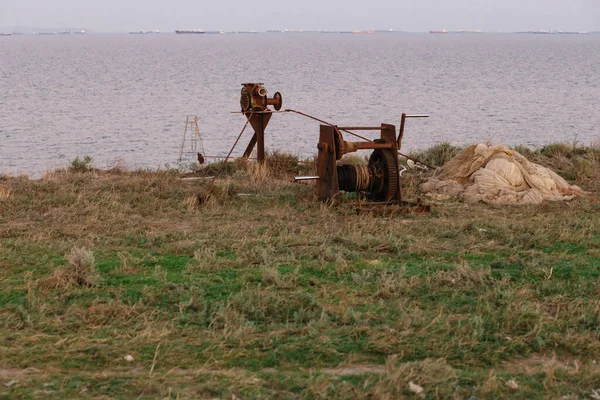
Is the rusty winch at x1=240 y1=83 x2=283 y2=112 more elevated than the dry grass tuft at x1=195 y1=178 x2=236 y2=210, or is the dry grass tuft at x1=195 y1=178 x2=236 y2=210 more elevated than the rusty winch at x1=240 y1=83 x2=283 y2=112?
the rusty winch at x1=240 y1=83 x2=283 y2=112

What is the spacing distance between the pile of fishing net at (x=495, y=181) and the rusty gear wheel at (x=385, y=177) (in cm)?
95

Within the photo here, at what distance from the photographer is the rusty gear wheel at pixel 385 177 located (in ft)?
36.1

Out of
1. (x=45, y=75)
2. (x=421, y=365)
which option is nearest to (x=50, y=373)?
(x=421, y=365)

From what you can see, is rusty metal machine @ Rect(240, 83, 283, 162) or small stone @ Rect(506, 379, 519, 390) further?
rusty metal machine @ Rect(240, 83, 283, 162)

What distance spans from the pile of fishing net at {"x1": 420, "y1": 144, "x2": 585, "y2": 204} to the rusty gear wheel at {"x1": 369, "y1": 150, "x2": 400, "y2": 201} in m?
0.95

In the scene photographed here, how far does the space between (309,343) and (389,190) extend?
18.4ft

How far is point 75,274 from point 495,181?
6.80m

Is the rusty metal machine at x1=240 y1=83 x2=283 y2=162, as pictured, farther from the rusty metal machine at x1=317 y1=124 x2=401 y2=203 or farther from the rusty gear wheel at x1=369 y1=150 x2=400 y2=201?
the rusty gear wheel at x1=369 y1=150 x2=400 y2=201

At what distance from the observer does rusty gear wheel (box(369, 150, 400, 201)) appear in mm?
11016

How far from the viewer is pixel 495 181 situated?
1177cm

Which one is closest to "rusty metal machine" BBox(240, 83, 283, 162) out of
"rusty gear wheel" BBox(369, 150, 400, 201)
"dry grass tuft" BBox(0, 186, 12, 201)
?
"rusty gear wheel" BBox(369, 150, 400, 201)

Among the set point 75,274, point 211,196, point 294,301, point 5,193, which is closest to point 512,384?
point 294,301

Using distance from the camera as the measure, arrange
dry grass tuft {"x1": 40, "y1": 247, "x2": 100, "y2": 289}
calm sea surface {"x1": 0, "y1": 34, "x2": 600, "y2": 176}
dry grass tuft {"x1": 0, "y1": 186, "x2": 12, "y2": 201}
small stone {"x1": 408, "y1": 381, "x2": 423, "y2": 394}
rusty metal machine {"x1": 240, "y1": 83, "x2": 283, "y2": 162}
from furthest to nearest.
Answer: calm sea surface {"x1": 0, "y1": 34, "x2": 600, "y2": 176} → rusty metal machine {"x1": 240, "y1": 83, "x2": 283, "y2": 162} → dry grass tuft {"x1": 0, "y1": 186, "x2": 12, "y2": 201} → dry grass tuft {"x1": 40, "y1": 247, "x2": 100, "y2": 289} → small stone {"x1": 408, "y1": 381, "x2": 423, "y2": 394}

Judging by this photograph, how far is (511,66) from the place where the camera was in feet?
260
